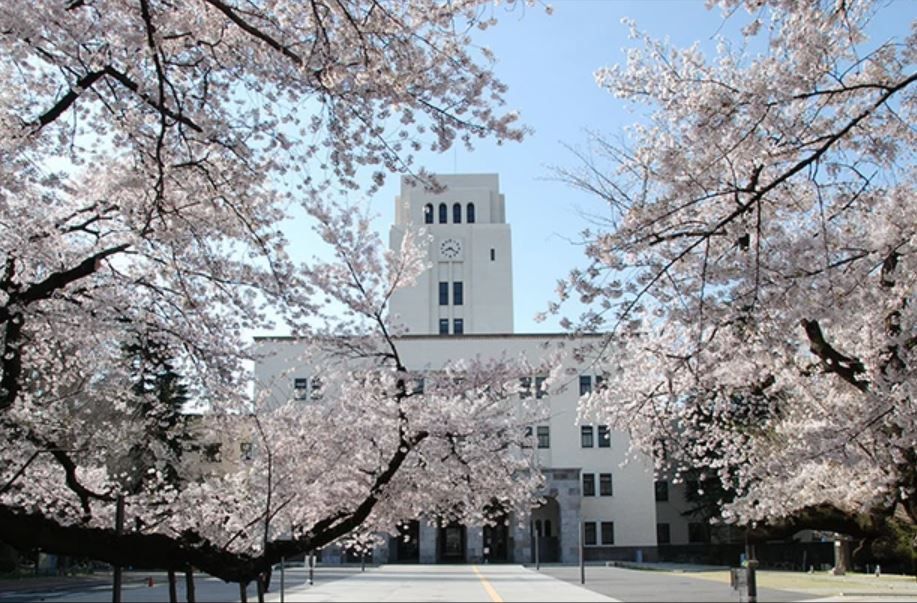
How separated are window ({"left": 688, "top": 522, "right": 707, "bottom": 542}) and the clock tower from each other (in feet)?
67.3

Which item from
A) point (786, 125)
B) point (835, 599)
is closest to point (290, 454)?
point (786, 125)

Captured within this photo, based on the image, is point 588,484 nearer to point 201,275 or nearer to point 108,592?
point 108,592

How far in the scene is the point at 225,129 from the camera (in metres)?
7.64

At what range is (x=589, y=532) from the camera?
6041cm

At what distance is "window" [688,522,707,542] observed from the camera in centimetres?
6266

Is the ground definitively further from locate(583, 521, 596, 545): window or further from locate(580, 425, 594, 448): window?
locate(580, 425, 594, 448): window

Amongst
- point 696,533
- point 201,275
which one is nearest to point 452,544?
point 696,533

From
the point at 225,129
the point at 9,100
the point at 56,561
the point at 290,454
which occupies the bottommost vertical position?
the point at 56,561

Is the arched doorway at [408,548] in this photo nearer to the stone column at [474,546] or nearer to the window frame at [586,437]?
the stone column at [474,546]

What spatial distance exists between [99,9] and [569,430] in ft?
185

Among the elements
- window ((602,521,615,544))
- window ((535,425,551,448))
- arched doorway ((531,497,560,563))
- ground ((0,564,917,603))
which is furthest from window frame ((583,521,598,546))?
ground ((0,564,917,603))

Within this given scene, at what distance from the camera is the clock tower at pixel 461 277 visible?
233ft

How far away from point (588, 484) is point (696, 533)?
9.21m

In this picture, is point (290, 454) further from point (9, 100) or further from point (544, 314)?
point (9, 100)
